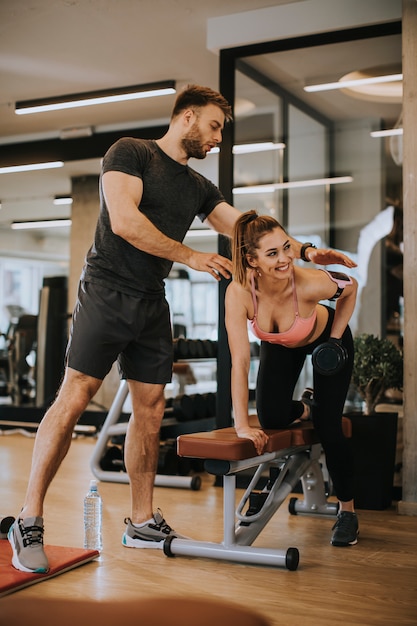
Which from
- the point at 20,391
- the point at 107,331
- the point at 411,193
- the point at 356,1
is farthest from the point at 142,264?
the point at 20,391

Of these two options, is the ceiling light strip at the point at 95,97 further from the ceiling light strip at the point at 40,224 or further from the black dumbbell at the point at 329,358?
the black dumbbell at the point at 329,358

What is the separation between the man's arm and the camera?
223 cm

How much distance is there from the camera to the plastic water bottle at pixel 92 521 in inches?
102

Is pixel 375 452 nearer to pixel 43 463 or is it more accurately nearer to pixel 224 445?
pixel 224 445

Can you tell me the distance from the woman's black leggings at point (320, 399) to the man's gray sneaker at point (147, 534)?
21.3 inches

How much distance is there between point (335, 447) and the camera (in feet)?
8.91

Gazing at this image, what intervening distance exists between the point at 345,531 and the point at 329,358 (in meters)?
0.64

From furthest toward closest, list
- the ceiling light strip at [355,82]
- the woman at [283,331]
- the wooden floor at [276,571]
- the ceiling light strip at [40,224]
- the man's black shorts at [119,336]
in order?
the ceiling light strip at [40,224], the ceiling light strip at [355,82], the woman at [283,331], the man's black shorts at [119,336], the wooden floor at [276,571]

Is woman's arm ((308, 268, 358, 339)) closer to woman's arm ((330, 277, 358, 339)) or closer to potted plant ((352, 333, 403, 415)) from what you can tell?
Answer: woman's arm ((330, 277, 358, 339))

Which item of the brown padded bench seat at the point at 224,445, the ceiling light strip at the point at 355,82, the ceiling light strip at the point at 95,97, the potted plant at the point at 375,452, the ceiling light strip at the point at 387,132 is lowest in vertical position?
the potted plant at the point at 375,452

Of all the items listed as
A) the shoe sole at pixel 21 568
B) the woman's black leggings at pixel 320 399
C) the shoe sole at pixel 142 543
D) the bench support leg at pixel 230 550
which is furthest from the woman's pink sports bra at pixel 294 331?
the shoe sole at pixel 21 568

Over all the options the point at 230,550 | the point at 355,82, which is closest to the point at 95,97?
the point at 355,82

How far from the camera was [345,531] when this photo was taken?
2.71 m

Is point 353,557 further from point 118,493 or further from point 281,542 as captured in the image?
point 118,493
